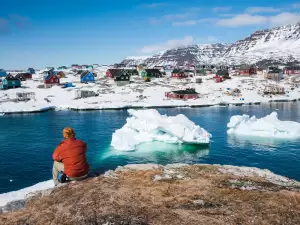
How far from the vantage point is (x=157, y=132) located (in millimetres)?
34250

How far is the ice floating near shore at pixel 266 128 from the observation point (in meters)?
37.0

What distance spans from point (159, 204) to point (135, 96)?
72704 millimetres

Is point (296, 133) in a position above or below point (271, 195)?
below

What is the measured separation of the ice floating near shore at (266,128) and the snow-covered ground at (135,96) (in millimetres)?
31772

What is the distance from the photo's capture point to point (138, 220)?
7.36m

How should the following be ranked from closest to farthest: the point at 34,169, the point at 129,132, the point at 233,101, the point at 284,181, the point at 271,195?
the point at 271,195 → the point at 284,181 → the point at 34,169 → the point at 129,132 → the point at 233,101

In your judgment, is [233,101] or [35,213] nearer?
→ [35,213]

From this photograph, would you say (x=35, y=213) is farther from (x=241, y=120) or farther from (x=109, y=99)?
(x=109, y=99)

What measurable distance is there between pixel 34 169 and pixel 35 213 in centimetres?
1872

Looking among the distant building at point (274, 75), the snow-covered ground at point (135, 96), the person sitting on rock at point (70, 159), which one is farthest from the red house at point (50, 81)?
the person sitting on rock at point (70, 159)

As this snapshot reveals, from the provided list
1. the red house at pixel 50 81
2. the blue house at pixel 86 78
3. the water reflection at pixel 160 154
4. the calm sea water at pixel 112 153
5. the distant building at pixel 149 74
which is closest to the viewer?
the calm sea water at pixel 112 153

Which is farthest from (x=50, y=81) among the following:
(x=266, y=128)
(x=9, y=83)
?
(x=266, y=128)

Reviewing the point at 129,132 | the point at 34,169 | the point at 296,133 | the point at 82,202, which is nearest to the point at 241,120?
the point at 296,133

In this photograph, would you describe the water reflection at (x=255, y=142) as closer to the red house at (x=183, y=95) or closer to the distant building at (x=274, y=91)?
the red house at (x=183, y=95)
